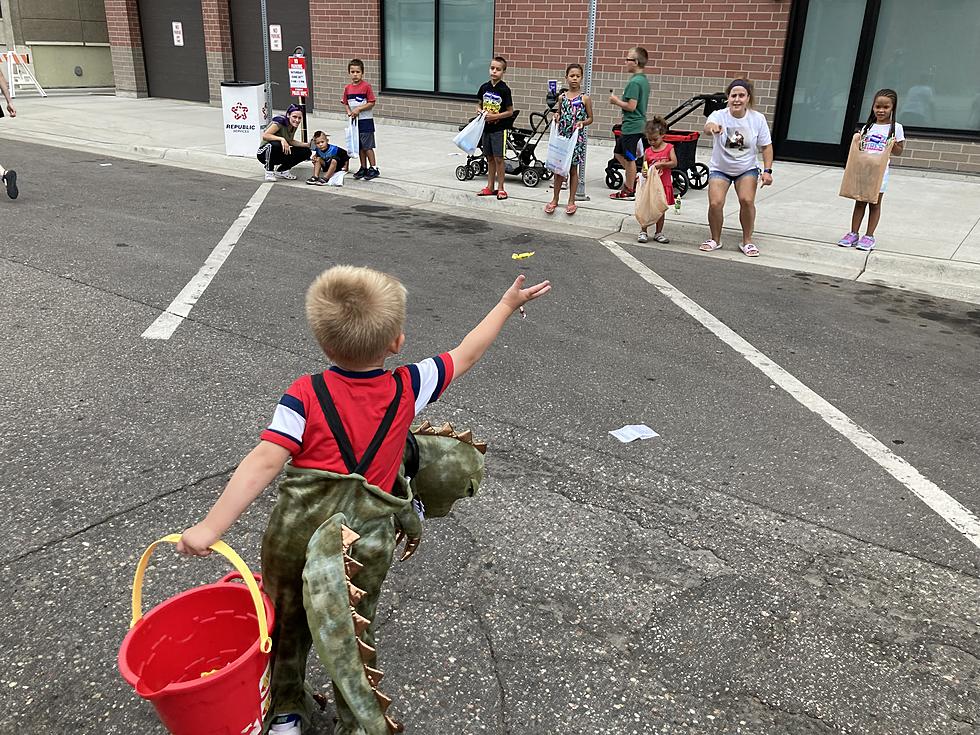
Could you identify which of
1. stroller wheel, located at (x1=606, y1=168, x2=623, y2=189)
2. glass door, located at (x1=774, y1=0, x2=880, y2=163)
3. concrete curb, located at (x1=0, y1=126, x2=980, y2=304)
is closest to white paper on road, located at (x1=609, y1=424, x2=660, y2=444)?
concrete curb, located at (x1=0, y1=126, x2=980, y2=304)

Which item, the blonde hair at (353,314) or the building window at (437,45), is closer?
the blonde hair at (353,314)

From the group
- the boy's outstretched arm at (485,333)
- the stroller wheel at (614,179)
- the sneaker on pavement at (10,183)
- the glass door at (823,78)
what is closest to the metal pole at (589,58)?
the stroller wheel at (614,179)

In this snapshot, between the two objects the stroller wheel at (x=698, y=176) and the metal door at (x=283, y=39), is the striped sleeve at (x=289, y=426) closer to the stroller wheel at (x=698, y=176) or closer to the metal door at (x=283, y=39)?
the stroller wheel at (x=698, y=176)

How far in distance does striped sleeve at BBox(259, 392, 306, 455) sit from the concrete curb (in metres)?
7.20

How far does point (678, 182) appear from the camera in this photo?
1091cm

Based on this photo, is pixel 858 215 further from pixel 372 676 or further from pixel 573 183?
pixel 372 676

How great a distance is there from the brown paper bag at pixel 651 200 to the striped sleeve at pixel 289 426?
7283 millimetres

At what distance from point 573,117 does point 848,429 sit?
631cm

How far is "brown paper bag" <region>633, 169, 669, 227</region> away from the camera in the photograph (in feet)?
28.6

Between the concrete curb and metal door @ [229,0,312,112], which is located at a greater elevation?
metal door @ [229,0,312,112]

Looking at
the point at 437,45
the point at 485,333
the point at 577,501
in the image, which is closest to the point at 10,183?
the point at 577,501

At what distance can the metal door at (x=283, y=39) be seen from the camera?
19.2 m

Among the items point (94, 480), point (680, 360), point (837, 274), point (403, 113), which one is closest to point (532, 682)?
point (94, 480)

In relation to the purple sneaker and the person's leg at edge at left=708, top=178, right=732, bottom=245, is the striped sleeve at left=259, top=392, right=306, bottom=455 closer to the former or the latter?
the person's leg at edge at left=708, top=178, right=732, bottom=245
